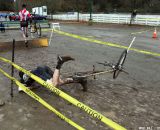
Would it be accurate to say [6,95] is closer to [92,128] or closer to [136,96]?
[92,128]

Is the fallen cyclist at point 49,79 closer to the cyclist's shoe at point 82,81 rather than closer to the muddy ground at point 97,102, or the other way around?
the cyclist's shoe at point 82,81

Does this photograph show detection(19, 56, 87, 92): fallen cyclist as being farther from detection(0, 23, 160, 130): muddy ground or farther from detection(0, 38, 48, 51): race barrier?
detection(0, 38, 48, 51): race barrier

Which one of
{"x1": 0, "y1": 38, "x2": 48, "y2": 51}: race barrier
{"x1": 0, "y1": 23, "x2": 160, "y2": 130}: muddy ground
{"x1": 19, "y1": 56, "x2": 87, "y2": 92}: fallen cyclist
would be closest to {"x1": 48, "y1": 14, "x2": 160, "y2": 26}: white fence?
{"x1": 0, "y1": 38, "x2": 48, "y2": 51}: race barrier

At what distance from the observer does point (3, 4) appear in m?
78.9

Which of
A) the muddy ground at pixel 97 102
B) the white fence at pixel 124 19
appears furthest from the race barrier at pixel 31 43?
the white fence at pixel 124 19

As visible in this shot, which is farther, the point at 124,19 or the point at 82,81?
the point at 124,19

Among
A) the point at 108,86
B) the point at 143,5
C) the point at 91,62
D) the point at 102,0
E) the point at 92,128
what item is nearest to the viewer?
the point at 92,128

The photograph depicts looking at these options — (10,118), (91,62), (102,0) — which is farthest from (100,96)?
(102,0)

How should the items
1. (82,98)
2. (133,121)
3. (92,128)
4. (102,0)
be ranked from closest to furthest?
1. (92,128)
2. (133,121)
3. (82,98)
4. (102,0)

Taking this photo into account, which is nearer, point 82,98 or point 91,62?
point 82,98

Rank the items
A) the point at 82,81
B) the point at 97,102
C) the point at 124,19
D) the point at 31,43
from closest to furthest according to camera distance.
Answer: the point at 97,102 → the point at 82,81 → the point at 31,43 → the point at 124,19

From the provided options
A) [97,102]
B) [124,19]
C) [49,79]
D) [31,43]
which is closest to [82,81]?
[97,102]

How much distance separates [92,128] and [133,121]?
0.91 metres

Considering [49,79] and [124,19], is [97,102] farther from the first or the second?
[124,19]
